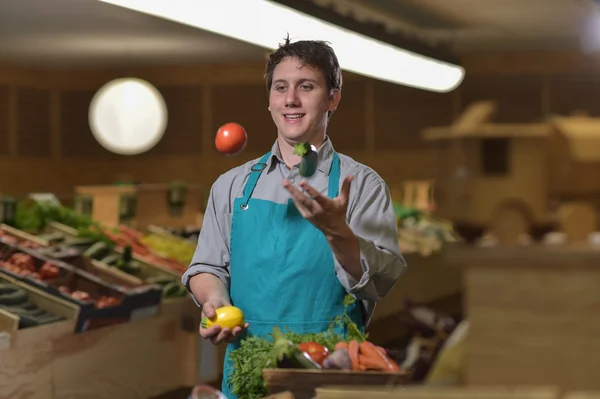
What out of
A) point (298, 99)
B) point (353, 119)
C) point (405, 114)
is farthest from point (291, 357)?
point (353, 119)

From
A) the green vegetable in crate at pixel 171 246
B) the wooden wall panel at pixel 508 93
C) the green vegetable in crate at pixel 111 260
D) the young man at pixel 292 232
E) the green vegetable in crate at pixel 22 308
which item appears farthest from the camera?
the wooden wall panel at pixel 508 93

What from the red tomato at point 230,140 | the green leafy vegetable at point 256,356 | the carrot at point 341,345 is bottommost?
the green leafy vegetable at point 256,356

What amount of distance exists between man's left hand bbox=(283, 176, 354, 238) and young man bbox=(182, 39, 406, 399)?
0.47 meters

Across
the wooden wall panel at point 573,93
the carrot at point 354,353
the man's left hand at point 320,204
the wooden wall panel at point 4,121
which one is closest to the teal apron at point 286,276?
the carrot at point 354,353

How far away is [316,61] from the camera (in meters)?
2.66

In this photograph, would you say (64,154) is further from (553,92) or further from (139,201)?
(553,92)

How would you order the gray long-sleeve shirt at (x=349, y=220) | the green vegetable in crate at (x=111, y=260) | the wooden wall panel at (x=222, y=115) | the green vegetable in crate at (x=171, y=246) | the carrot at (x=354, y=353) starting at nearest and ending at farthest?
the carrot at (x=354, y=353) → the gray long-sleeve shirt at (x=349, y=220) → the green vegetable in crate at (x=111, y=260) → the green vegetable in crate at (x=171, y=246) → the wooden wall panel at (x=222, y=115)

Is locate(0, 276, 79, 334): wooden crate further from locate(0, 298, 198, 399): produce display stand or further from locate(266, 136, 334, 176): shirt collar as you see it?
locate(266, 136, 334, 176): shirt collar

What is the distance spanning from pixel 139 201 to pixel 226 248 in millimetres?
5763

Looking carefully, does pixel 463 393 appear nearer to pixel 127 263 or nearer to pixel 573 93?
pixel 127 263

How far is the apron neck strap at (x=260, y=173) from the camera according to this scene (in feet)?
8.82

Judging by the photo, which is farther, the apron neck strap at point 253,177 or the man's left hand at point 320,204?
the apron neck strap at point 253,177

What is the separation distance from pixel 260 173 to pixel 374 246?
1.69ft

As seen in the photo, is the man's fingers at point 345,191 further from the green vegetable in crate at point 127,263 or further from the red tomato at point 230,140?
the green vegetable in crate at point 127,263
